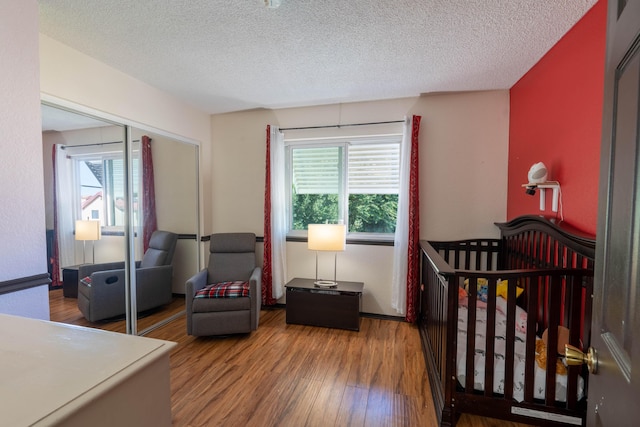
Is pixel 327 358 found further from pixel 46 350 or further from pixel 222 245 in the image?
pixel 46 350

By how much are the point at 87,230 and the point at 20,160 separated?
96 cm

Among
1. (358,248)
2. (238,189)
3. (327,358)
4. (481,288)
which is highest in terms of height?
(238,189)

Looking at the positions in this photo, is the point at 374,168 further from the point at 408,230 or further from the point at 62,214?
the point at 62,214

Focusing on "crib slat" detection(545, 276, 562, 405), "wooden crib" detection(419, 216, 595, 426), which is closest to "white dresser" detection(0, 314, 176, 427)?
"wooden crib" detection(419, 216, 595, 426)

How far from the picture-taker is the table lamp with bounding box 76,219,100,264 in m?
2.12

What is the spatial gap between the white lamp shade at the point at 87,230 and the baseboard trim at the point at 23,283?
0.71 metres

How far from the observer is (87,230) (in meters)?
2.20

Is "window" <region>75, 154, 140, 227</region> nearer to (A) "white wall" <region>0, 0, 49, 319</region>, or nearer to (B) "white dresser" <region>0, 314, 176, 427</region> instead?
(A) "white wall" <region>0, 0, 49, 319</region>

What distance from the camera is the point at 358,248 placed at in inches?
123

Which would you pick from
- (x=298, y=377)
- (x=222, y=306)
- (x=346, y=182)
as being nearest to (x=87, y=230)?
A: (x=222, y=306)

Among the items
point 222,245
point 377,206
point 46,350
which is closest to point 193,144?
point 222,245

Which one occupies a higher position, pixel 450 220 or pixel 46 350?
pixel 450 220

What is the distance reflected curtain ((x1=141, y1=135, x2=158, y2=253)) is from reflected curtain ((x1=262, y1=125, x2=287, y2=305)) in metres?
1.17

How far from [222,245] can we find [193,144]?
1284 millimetres
